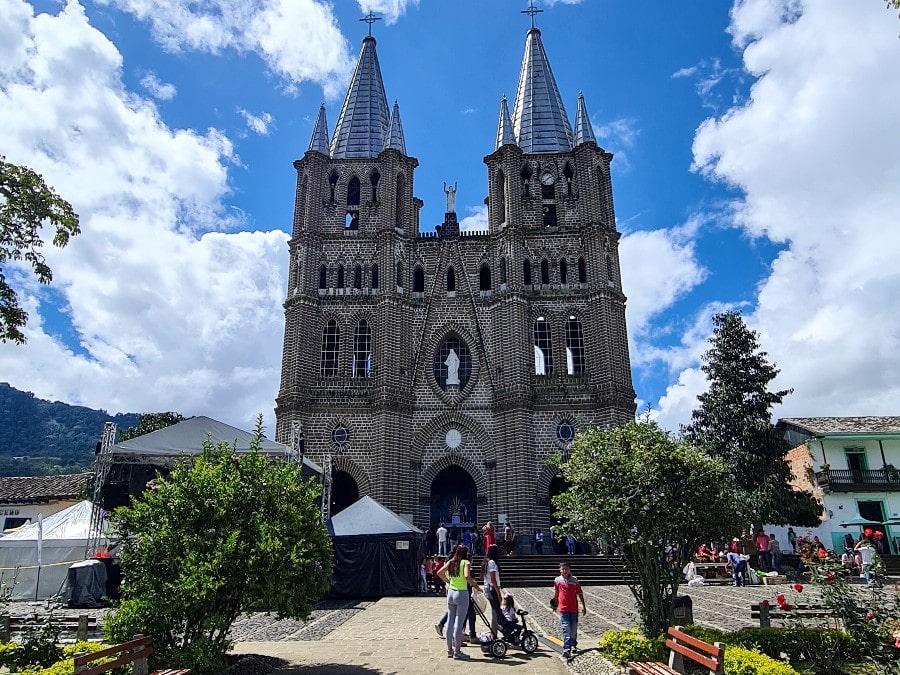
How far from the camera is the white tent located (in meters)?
18.8

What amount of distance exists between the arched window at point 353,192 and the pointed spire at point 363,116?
56.2 inches

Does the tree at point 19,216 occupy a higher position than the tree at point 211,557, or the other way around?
the tree at point 19,216

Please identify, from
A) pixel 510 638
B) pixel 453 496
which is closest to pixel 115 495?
pixel 510 638

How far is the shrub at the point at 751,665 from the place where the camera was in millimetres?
6910

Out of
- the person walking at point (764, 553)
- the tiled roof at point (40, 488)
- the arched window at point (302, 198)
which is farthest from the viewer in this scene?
the tiled roof at point (40, 488)

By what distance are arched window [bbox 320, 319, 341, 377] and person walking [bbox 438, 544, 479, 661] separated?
2242cm

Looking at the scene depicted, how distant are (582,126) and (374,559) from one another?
26.5m

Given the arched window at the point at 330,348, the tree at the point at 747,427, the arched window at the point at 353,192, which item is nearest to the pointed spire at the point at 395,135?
the arched window at the point at 353,192

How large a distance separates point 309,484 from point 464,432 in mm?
21043

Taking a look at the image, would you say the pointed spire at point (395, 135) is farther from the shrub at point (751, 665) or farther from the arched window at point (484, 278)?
the shrub at point (751, 665)

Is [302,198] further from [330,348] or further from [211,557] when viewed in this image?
[211,557]

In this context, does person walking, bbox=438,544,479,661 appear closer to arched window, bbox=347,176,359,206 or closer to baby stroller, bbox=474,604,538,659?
baby stroller, bbox=474,604,538,659

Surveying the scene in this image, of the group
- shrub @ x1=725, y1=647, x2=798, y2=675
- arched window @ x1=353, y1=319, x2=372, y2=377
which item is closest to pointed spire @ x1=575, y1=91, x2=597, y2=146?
arched window @ x1=353, y1=319, x2=372, y2=377

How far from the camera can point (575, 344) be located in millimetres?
32344
